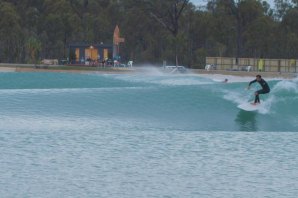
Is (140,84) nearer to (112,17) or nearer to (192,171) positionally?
(192,171)

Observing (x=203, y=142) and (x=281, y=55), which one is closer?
(x=203, y=142)

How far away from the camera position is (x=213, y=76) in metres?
75.3

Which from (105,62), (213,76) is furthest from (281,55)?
(213,76)

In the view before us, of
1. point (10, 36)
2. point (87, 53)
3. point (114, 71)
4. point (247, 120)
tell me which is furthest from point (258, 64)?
point (247, 120)

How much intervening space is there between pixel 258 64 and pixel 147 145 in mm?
57717

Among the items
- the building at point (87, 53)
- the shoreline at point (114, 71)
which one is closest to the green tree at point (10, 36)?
the building at point (87, 53)

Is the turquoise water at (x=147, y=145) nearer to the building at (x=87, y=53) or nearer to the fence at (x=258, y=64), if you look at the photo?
the fence at (x=258, y=64)

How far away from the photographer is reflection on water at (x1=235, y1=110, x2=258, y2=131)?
33531 mm

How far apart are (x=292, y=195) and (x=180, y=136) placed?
1073 cm

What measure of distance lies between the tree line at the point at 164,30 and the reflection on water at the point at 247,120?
60182mm

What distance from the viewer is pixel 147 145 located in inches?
1066

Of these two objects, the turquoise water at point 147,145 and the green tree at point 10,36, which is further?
the green tree at point 10,36

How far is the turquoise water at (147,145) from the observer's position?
66.7ft

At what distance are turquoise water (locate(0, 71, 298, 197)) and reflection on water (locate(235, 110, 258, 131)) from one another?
0.05 m
